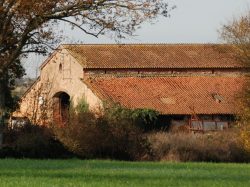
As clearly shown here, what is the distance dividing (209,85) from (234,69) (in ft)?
17.8

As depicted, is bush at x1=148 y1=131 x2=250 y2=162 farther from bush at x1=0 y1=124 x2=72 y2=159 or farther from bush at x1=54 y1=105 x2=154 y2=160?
bush at x1=0 y1=124 x2=72 y2=159

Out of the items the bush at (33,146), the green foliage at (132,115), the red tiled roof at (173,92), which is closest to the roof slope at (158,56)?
the red tiled roof at (173,92)

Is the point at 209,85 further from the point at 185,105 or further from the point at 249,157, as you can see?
the point at 249,157

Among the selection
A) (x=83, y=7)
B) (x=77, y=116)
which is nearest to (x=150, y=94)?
(x=77, y=116)

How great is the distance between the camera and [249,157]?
47688mm

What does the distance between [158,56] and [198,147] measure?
2754 cm

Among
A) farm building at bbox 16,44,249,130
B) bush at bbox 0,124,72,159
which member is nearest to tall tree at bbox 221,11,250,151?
farm building at bbox 16,44,249,130

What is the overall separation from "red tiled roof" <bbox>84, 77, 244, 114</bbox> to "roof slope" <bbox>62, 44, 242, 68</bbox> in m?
2.57

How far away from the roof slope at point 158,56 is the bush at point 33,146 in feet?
74.2

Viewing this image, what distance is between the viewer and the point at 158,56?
73188 millimetres

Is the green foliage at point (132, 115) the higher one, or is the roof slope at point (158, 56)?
the roof slope at point (158, 56)

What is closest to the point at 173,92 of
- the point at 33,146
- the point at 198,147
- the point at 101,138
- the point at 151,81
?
the point at 151,81

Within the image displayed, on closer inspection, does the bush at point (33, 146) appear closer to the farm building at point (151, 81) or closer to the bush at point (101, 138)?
the bush at point (101, 138)

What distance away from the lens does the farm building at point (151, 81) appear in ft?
206
